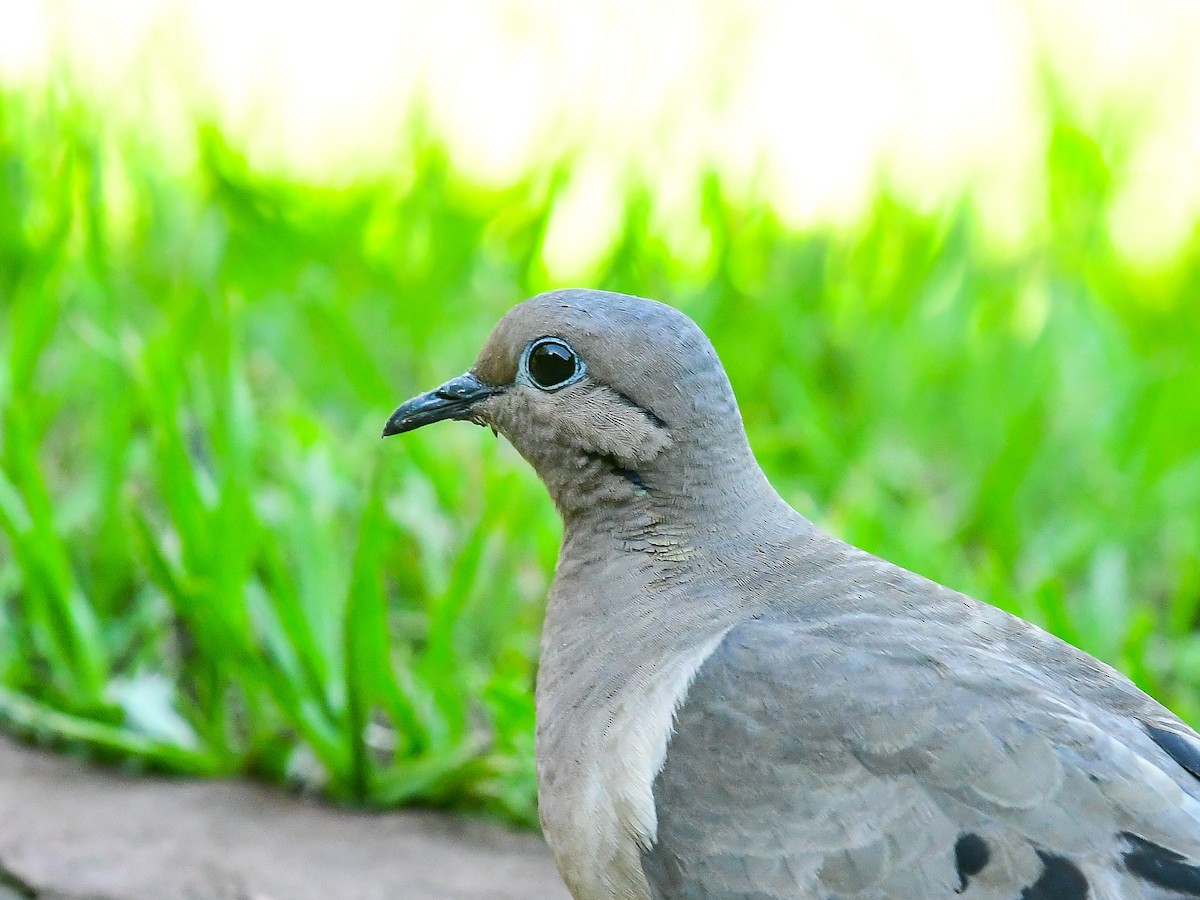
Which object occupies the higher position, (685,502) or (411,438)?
(685,502)

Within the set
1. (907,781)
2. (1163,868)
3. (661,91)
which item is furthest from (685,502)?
(661,91)

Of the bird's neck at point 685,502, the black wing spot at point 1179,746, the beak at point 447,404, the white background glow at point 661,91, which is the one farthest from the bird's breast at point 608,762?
the white background glow at point 661,91

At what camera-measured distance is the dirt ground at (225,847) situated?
8.25ft

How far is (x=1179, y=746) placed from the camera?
→ 201cm

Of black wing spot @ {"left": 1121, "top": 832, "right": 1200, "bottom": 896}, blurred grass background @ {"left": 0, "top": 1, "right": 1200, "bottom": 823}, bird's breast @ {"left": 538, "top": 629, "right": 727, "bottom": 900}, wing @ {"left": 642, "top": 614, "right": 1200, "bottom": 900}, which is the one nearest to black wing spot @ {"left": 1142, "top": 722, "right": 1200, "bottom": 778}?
wing @ {"left": 642, "top": 614, "right": 1200, "bottom": 900}

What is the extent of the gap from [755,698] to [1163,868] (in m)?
0.55

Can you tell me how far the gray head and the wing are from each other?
1.12 feet

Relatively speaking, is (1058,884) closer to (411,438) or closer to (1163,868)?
(1163,868)

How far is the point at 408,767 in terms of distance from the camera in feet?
9.23

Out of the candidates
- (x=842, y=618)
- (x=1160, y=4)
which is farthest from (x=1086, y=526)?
(x=1160, y=4)

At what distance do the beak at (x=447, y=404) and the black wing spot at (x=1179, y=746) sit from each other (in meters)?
1.16

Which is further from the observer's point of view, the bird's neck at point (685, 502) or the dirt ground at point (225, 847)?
the dirt ground at point (225, 847)

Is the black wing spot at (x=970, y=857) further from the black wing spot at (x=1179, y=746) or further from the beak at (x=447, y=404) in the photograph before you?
the beak at (x=447, y=404)

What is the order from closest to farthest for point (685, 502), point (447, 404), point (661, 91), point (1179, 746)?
point (1179, 746), point (685, 502), point (447, 404), point (661, 91)
